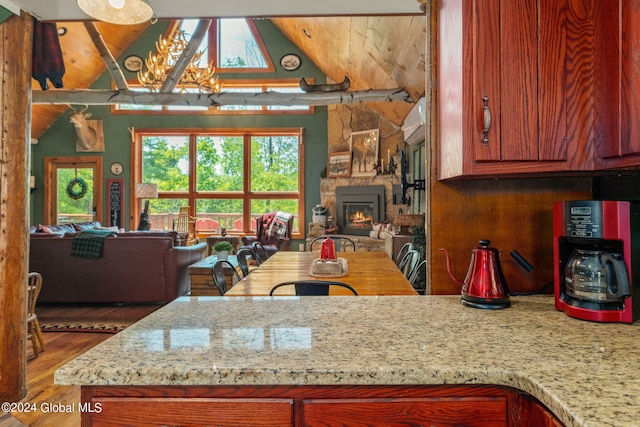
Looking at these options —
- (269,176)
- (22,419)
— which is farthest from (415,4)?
(269,176)

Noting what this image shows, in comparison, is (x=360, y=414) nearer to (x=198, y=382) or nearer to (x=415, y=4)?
(x=198, y=382)

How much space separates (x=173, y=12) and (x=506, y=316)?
7.39 ft

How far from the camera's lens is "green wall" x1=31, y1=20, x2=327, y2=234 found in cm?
778

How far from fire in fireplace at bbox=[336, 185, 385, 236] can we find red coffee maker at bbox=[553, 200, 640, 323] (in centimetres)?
591

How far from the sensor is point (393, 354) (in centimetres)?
82

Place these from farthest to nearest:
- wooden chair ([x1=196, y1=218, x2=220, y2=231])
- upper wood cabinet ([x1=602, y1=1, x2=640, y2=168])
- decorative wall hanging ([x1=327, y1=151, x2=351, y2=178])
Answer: wooden chair ([x1=196, y1=218, x2=220, y2=231]), decorative wall hanging ([x1=327, y1=151, x2=351, y2=178]), upper wood cabinet ([x1=602, y1=1, x2=640, y2=168])

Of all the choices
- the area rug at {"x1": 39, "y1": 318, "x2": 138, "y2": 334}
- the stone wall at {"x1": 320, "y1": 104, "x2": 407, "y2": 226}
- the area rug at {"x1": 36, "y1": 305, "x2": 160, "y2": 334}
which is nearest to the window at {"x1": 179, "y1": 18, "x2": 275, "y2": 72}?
the stone wall at {"x1": 320, "y1": 104, "x2": 407, "y2": 226}

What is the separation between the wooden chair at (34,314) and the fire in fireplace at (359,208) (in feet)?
16.8

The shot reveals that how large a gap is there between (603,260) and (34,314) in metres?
3.41

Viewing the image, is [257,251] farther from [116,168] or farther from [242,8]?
[116,168]

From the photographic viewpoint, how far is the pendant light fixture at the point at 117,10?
205 cm

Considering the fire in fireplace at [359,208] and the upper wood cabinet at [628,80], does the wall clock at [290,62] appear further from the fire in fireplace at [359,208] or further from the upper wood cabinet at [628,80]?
the upper wood cabinet at [628,80]

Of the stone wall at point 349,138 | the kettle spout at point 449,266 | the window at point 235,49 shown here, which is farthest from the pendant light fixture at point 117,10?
the window at point 235,49

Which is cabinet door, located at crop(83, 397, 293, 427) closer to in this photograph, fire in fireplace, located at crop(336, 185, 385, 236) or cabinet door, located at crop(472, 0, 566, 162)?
cabinet door, located at crop(472, 0, 566, 162)
